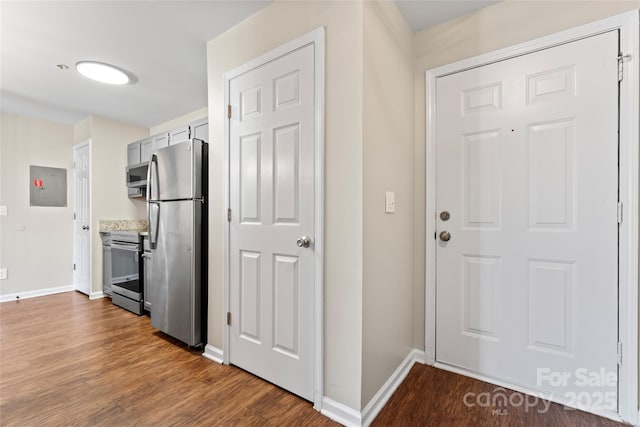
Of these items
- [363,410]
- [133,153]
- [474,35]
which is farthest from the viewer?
[133,153]

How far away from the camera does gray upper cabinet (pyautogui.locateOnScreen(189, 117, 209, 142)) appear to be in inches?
122

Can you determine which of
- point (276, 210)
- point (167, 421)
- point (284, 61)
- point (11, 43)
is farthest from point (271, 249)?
point (11, 43)

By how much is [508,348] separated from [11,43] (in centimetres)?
426

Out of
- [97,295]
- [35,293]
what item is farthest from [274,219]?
[35,293]

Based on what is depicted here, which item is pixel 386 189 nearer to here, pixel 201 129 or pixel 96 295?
pixel 201 129

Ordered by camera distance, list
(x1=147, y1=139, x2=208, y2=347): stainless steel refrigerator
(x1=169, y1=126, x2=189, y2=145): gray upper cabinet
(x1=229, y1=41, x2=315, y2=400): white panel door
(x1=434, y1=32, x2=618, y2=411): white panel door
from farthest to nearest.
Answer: (x1=169, y1=126, x2=189, y2=145): gray upper cabinet → (x1=147, y1=139, x2=208, y2=347): stainless steel refrigerator → (x1=229, y1=41, x2=315, y2=400): white panel door → (x1=434, y1=32, x2=618, y2=411): white panel door

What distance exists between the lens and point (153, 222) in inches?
102

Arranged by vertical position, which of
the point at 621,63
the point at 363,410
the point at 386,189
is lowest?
the point at 363,410

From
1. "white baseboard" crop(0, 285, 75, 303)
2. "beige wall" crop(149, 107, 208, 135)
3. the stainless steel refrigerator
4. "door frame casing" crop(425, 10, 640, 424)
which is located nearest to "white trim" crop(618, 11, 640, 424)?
"door frame casing" crop(425, 10, 640, 424)

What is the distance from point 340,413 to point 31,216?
15.9 feet

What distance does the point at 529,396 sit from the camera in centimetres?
171

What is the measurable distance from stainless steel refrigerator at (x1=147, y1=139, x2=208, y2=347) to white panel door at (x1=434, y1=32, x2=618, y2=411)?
1.84m

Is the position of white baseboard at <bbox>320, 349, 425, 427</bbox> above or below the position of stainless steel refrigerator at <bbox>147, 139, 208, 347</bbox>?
below

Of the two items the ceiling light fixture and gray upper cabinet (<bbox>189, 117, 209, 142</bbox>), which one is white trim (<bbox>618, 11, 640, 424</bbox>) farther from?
the ceiling light fixture
